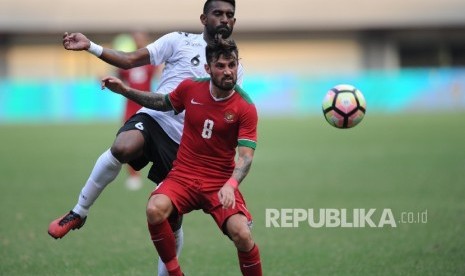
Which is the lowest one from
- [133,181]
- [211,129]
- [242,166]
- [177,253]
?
[133,181]

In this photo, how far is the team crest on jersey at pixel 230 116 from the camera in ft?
19.7

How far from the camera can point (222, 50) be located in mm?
5895

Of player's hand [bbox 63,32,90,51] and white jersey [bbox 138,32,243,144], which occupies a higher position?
player's hand [bbox 63,32,90,51]

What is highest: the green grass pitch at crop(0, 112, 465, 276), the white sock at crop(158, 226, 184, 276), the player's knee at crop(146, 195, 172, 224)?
the player's knee at crop(146, 195, 172, 224)

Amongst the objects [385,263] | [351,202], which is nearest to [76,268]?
[385,263]

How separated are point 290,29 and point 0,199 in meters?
32.2

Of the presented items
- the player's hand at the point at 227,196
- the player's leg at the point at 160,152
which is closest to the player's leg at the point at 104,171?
the player's leg at the point at 160,152

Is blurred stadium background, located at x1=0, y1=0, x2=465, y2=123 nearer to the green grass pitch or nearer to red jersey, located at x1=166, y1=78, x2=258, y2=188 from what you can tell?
the green grass pitch

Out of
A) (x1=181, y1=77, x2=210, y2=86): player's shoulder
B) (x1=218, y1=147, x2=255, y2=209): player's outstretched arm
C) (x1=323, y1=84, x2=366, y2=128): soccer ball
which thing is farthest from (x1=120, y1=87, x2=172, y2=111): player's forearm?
(x1=323, y1=84, x2=366, y2=128): soccer ball

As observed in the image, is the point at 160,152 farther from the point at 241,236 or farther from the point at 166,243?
the point at 241,236

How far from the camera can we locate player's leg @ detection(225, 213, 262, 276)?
5859 millimetres

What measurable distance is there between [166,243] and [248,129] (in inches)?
39.6

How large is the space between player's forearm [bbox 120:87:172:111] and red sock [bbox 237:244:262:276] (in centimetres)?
125

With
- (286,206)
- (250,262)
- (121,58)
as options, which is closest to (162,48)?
(121,58)
